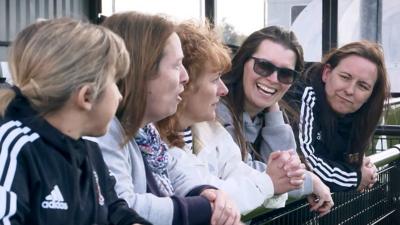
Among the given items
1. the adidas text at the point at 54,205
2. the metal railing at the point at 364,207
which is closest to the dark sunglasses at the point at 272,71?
the metal railing at the point at 364,207

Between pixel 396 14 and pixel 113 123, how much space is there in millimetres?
8808

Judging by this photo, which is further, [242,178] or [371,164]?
[371,164]

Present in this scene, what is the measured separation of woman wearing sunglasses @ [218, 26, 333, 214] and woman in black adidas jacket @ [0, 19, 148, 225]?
137cm

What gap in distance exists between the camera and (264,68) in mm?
3430

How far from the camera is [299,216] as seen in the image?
3.22 meters

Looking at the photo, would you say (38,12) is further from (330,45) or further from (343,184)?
(343,184)

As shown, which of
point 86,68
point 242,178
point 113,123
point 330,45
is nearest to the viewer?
A: point 86,68

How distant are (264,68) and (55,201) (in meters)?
1.78

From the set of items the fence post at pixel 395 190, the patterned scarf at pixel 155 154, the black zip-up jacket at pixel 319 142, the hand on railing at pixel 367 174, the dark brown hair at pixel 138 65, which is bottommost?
the fence post at pixel 395 190

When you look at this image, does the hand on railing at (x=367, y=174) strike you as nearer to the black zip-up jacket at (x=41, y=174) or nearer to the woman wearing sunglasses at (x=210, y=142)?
the woman wearing sunglasses at (x=210, y=142)

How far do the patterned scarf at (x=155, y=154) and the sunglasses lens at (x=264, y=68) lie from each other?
1050 mm

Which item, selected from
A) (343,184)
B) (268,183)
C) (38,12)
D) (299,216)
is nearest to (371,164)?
(343,184)

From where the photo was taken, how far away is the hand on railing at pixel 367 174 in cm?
Result: 382

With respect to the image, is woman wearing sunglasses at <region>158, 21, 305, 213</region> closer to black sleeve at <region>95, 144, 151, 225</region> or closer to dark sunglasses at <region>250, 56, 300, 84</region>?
black sleeve at <region>95, 144, 151, 225</region>
